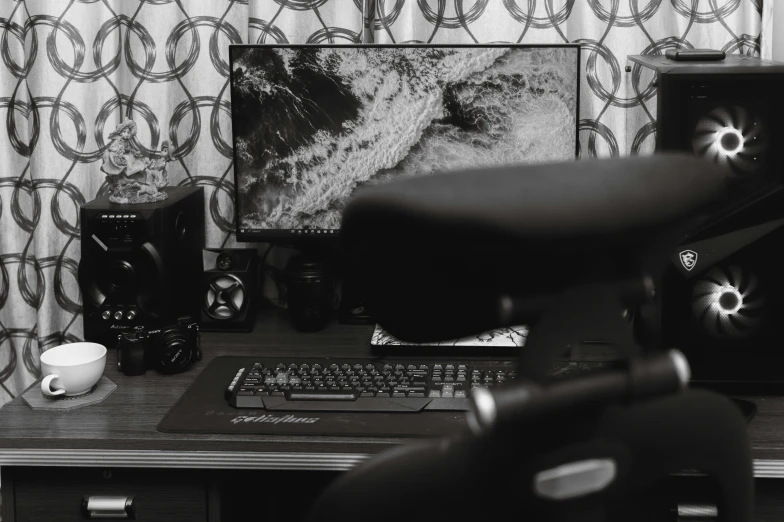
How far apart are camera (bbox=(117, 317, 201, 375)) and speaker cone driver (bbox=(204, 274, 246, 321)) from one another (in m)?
0.22

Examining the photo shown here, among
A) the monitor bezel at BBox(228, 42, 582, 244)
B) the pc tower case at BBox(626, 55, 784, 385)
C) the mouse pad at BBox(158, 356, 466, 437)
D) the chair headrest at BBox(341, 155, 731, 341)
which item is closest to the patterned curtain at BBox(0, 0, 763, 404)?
the monitor bezel at BBox(228, 42, 582, 244)

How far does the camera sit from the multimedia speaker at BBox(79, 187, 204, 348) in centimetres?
154

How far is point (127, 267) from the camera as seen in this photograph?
1.55 m

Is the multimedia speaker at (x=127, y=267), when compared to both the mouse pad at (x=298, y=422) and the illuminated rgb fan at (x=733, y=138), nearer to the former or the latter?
the mouse pad at (x=298, y=422)

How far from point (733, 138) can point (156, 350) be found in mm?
950

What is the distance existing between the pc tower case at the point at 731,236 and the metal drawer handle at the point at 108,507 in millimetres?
817

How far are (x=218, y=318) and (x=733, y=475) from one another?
1.20m

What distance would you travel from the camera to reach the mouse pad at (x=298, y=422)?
1194mm

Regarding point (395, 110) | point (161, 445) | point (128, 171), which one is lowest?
point (161, 445)

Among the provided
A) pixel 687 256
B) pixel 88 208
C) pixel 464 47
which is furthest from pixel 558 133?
pixel 88 208

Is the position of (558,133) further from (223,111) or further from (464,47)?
(223,111)

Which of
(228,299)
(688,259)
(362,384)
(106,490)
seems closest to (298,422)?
(362,384)

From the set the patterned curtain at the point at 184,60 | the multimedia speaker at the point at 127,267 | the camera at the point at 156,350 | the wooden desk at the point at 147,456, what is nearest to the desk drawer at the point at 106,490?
the wooden desk at the point at 147,456

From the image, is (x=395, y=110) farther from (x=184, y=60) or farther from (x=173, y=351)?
(x=173, y=351)
